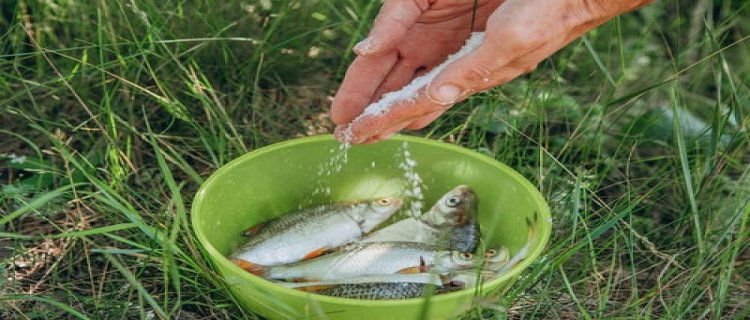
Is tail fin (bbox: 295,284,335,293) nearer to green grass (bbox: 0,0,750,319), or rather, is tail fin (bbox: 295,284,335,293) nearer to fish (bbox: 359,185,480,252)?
green grass (bbox: 0,0,750,319)

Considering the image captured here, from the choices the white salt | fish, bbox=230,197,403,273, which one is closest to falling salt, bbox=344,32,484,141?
the white salt

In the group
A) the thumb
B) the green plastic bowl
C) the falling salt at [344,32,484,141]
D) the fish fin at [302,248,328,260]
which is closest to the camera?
the thumb

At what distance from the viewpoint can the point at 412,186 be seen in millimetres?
2176

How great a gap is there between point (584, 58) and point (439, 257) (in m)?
1.17

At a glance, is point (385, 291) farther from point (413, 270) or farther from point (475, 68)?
point (475, 68)

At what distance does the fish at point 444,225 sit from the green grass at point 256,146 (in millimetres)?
162

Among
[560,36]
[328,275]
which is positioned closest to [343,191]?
[328,275]

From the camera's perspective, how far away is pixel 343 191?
2.19 metres

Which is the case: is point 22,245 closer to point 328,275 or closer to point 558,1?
point 328,275

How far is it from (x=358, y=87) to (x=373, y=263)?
399 millimetres

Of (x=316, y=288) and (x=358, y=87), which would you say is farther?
(x=358, y=87)

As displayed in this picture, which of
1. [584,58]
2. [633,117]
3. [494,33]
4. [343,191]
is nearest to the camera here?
[494,33]

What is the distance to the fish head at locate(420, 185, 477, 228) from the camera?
2.01m

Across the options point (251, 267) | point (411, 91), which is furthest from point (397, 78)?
point (251, 267)
